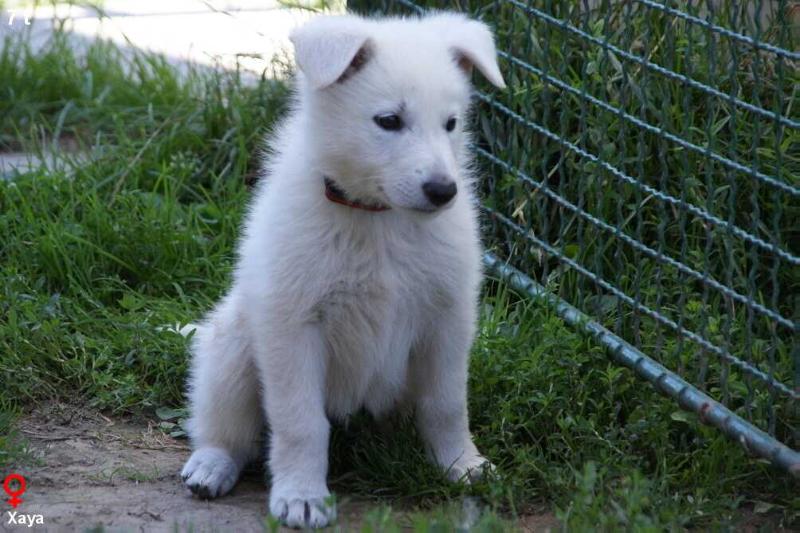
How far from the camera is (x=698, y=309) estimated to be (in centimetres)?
421

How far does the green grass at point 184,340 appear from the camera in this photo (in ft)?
12.3

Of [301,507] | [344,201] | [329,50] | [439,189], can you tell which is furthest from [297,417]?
[329,50]

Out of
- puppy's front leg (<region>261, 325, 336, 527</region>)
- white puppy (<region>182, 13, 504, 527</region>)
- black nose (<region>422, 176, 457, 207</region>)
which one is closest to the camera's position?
black nose (<region>422, 176, 457, 207</region>)

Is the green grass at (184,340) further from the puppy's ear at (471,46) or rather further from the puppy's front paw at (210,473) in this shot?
the puppy's ear at (471,46)

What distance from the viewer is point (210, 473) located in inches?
151

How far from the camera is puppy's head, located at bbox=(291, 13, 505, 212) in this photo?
346 cm

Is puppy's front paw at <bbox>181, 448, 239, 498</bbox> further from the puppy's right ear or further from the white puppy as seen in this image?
the puppy's right ear

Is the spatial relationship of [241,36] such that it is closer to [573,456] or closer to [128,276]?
[128,276]

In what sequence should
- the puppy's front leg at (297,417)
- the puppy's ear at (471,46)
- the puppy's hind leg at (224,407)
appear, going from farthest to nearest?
the puppy's hind leg at (224,407) → the puppy's ear at (471,46) → the puppy's front leg at (297,417)

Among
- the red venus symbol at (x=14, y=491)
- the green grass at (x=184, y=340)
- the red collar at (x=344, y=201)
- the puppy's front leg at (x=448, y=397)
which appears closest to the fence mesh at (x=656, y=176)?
the green grass at (x=184, y=340)

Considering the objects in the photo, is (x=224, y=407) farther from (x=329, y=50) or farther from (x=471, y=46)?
(x=471, y=46)

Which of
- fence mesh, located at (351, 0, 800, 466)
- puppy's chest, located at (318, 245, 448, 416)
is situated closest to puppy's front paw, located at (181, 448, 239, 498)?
puppy's chest, located at (318, 245, 448, 416)

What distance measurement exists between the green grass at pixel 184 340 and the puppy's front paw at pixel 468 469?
0.13 feet

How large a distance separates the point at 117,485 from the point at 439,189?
4.53 feet
